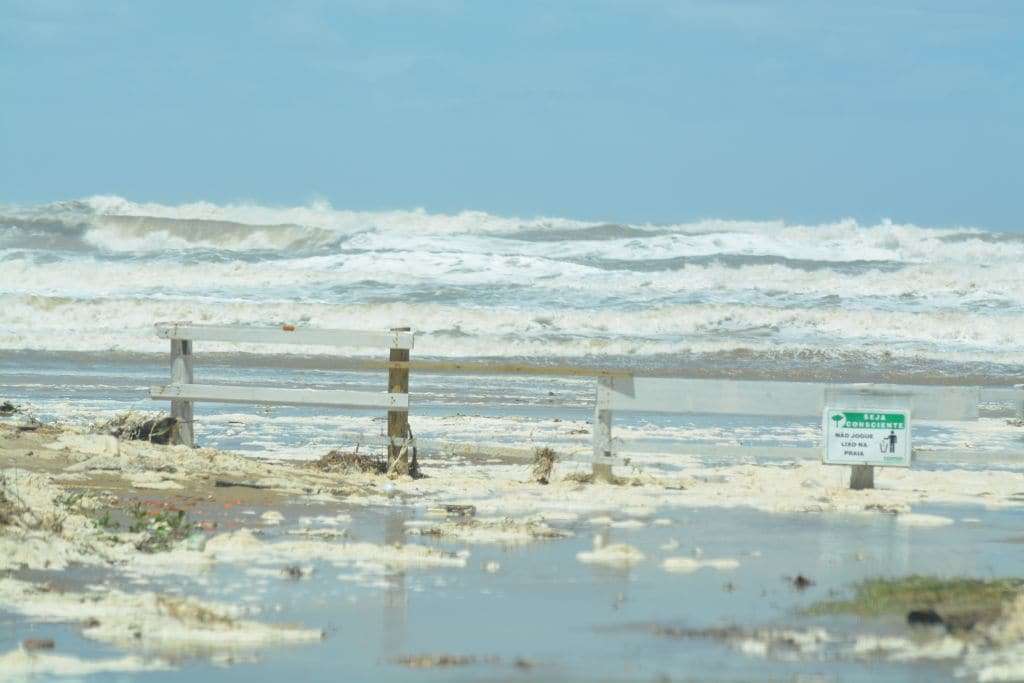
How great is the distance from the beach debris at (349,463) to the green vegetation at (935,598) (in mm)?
6074

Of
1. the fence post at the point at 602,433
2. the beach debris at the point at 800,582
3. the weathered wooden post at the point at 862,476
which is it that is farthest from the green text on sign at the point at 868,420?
the beach debris at the point at 800,582

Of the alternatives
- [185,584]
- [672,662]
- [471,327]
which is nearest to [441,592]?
[185,584]

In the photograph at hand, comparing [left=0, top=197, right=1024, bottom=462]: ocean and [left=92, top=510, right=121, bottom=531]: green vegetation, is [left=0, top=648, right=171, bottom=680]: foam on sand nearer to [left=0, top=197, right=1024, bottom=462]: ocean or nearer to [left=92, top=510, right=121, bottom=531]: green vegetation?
[left=92, top=510, right=121, bottom=531]: green vegetation

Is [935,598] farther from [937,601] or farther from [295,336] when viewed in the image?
[295,336]

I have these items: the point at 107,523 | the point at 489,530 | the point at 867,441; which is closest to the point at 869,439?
the point at 867,441

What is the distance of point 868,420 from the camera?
1282 cm

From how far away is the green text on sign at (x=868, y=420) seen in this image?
12758 millimetres

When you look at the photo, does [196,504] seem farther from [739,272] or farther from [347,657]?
[739,272]

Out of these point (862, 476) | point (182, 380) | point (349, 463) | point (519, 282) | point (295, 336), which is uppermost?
point (519, 282)

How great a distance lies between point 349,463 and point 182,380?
1.75 meters

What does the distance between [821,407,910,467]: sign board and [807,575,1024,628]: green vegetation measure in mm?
4523

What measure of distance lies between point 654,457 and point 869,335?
22.7 metres

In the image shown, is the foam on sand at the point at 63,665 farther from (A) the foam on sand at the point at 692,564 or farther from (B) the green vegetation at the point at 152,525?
(A) the foam on sand at the point at 692,564

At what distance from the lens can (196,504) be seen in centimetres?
1109
